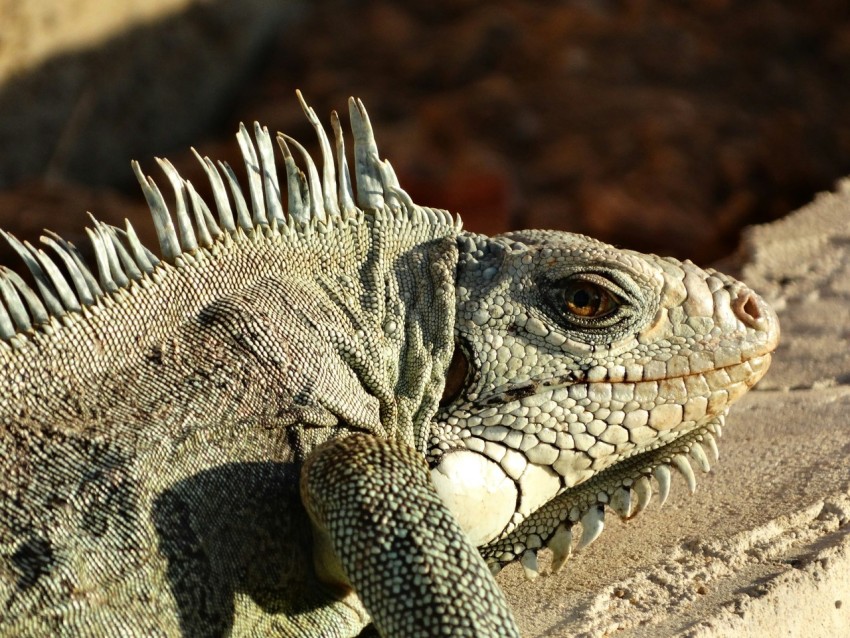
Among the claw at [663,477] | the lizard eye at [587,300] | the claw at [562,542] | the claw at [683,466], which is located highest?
the lizard eye at [587,300]

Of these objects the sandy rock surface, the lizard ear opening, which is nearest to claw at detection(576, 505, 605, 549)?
the sandy rock surface

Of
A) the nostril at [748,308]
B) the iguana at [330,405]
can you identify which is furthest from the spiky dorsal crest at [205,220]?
the nostril at [748,308]

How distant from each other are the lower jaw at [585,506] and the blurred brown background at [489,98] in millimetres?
7886

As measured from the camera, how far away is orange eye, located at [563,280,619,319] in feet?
13.4

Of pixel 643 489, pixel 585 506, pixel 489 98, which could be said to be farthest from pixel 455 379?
pixel 489 98

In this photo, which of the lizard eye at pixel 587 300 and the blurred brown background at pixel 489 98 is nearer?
the lizard eye at pixel 587 300

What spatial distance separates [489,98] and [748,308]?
11.6 metres

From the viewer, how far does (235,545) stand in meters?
3.54

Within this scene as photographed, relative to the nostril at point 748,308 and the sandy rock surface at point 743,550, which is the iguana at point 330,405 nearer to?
the nostril at point 748,308

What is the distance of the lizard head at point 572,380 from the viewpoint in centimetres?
397

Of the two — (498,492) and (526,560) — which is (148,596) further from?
(526,560)

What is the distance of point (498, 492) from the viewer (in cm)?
392

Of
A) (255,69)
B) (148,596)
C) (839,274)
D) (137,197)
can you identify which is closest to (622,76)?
(255,69)

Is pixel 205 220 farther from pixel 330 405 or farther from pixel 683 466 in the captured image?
pixel 683 466
